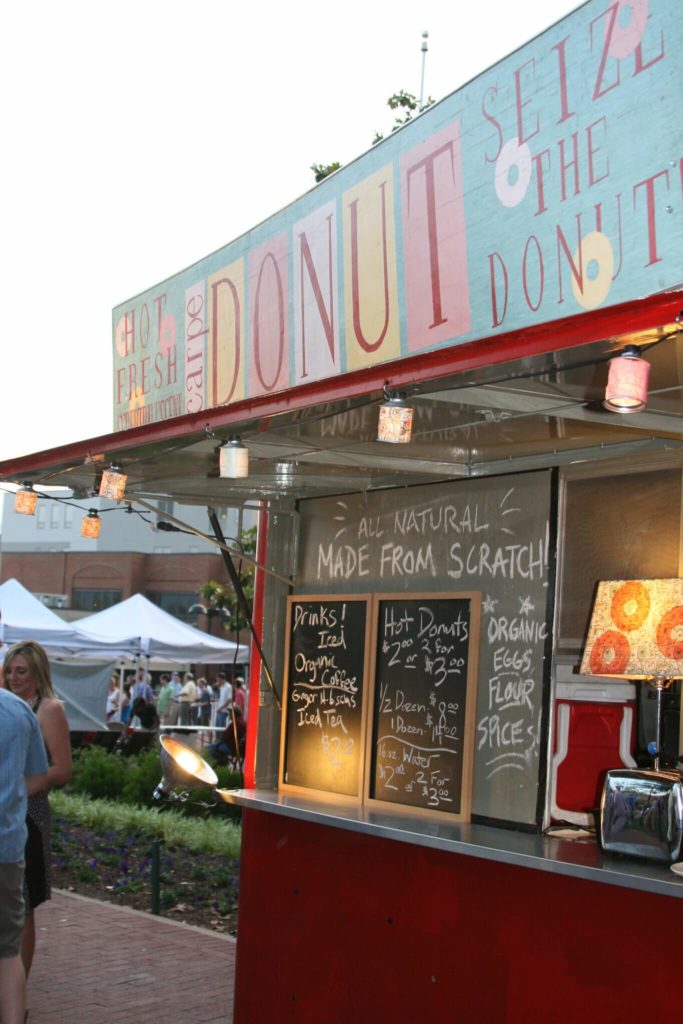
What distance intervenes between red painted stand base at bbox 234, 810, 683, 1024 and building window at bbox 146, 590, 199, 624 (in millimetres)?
39420

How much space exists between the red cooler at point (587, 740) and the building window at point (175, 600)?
40.7 metres

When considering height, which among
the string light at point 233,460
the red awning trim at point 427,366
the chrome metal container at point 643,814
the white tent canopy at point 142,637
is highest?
the red awning trim at point 427,366

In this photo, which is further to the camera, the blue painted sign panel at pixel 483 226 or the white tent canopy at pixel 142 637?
the white tent canopy at pixel 142 637

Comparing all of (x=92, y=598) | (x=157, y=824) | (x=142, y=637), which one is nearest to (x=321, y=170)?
(x=157, y=824)

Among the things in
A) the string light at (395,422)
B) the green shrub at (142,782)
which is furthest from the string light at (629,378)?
the green shrub at (142,782)

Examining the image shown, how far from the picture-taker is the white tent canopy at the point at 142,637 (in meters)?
20.8

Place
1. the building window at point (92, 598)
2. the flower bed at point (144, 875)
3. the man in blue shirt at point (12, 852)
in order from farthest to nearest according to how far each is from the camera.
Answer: the building window at point (92, 598), the flower bed at point (144, 875), the man in blue shirt at point (12, 852)

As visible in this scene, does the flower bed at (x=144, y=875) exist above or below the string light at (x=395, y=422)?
below

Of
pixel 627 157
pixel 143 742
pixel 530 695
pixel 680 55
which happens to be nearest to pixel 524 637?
pixel 530 695

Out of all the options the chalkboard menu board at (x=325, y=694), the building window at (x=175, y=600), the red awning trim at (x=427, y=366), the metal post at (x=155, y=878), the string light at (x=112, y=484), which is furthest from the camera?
the building window at (x=175, y=600)

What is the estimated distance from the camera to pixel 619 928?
14.6 ft

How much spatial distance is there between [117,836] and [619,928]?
869 cm

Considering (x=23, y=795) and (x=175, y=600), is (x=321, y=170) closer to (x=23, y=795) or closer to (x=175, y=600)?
(x=23, y=795)

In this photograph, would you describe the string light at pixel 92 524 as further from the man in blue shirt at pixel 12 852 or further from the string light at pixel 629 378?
the string light at pixel 629 378
